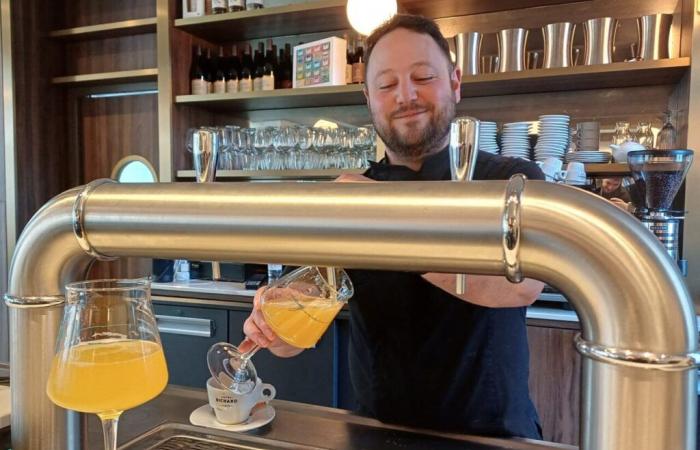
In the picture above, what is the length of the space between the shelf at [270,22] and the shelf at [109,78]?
384 mm

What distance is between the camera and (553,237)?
0.30 metres

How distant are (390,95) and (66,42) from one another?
124 inches

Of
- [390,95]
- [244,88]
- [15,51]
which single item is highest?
[15,51]

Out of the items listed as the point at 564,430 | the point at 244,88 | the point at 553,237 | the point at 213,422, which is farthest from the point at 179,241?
the point at 244,88

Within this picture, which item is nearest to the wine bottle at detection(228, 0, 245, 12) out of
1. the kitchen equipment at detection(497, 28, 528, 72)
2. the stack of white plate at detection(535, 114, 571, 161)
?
the kitchen equipment at detection(497, 28, 528, 72)

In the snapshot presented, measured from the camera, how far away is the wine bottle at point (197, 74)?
3.11m

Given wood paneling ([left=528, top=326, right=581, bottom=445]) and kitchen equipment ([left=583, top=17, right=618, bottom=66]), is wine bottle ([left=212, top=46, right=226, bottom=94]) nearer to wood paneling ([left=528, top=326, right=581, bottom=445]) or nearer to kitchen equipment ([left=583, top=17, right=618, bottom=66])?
kitchen equipment ([left=583, top=17, right=618, bottom=66])

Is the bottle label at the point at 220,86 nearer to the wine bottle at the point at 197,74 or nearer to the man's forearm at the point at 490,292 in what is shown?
the wine bottle at the point at 197,74

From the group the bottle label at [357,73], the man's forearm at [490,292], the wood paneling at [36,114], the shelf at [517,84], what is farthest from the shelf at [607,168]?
the wood paneling at [36,114]

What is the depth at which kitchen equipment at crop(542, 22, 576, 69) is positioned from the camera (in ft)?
7.85

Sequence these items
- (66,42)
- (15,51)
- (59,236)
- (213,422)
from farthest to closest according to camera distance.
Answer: (66,42) < (15,51) < (213,422) < (59,236)

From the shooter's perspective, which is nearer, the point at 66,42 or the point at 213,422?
the point at 213,422

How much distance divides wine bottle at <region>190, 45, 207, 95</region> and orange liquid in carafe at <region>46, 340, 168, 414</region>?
2794mm

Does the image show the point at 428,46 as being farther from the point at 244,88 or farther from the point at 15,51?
the point at 15,51
